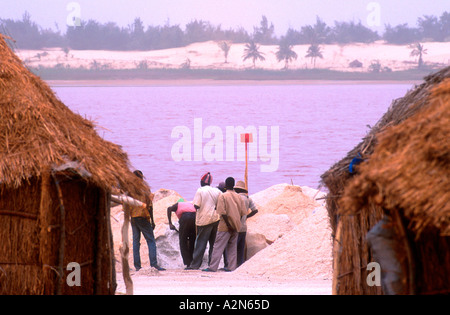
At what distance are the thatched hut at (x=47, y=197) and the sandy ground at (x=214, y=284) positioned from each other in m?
2.50

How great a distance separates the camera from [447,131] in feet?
21.9

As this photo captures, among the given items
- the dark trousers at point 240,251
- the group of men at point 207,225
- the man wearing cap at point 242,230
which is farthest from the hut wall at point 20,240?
the dark trousers at point 240,251

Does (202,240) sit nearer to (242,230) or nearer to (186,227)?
(186,227)

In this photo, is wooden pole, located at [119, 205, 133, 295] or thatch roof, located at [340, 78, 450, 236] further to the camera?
wooden pole, located at [119, 205, 133, 295]

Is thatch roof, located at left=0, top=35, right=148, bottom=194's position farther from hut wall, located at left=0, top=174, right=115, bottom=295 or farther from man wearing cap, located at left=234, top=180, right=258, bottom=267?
man wearing cap, located at left=234, top=180, right=258, bottom=267

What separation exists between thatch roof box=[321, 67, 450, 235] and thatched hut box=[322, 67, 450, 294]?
0.05 feet

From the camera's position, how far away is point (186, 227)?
15641mm

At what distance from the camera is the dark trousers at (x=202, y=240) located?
1512cm

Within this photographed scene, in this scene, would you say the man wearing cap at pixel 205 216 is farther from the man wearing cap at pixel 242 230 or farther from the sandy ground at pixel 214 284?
the man wearing cap at pixel 242 230

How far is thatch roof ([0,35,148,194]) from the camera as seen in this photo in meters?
8.77

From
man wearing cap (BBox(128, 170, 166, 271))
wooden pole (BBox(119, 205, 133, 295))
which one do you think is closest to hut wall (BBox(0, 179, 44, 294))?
wooden pole (BBox(119, 205, 133, 295))

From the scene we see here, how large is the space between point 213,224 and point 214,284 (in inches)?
76.3

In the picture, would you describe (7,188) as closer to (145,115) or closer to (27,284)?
(27,284)

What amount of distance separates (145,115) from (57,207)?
10345cm
